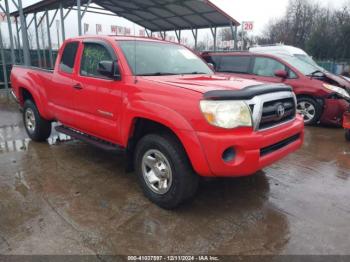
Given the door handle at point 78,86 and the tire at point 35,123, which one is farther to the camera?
the tire at point 35,123

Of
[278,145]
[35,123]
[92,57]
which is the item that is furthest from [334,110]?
[35,123]

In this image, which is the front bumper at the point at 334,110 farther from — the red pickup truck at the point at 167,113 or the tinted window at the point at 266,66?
the red pickup truck at the point at 167,113

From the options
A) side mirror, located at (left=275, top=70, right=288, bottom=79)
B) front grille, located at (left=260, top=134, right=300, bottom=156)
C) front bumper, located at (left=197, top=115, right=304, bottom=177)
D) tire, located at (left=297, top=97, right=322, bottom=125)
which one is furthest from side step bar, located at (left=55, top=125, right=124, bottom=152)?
tire, located at (left=297, top=97, right=322, bottom=125)

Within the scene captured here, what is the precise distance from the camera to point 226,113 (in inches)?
113

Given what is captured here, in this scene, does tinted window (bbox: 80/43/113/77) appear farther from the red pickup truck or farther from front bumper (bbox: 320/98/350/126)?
front bumper (bbox: 320/98/350/126)

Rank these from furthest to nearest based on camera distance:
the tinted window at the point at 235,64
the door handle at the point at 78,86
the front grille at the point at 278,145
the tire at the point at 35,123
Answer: the tinted window at the point at 235,64 < the tire at the point at 35,123 < the door handle at the point at 78,86 < the front grille at the point at 278,145

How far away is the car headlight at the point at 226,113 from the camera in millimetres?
2838

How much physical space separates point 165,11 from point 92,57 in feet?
40.8

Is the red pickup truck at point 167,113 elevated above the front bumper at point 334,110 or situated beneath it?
elevated above

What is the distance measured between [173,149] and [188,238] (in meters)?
0.86

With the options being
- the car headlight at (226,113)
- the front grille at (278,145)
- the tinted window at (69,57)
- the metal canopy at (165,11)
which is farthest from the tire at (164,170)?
the metal canopy at (165,11)

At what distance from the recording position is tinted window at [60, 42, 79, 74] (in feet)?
15.0

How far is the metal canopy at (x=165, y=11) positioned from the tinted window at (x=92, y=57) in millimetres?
9450

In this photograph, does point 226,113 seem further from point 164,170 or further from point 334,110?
point 334,110
